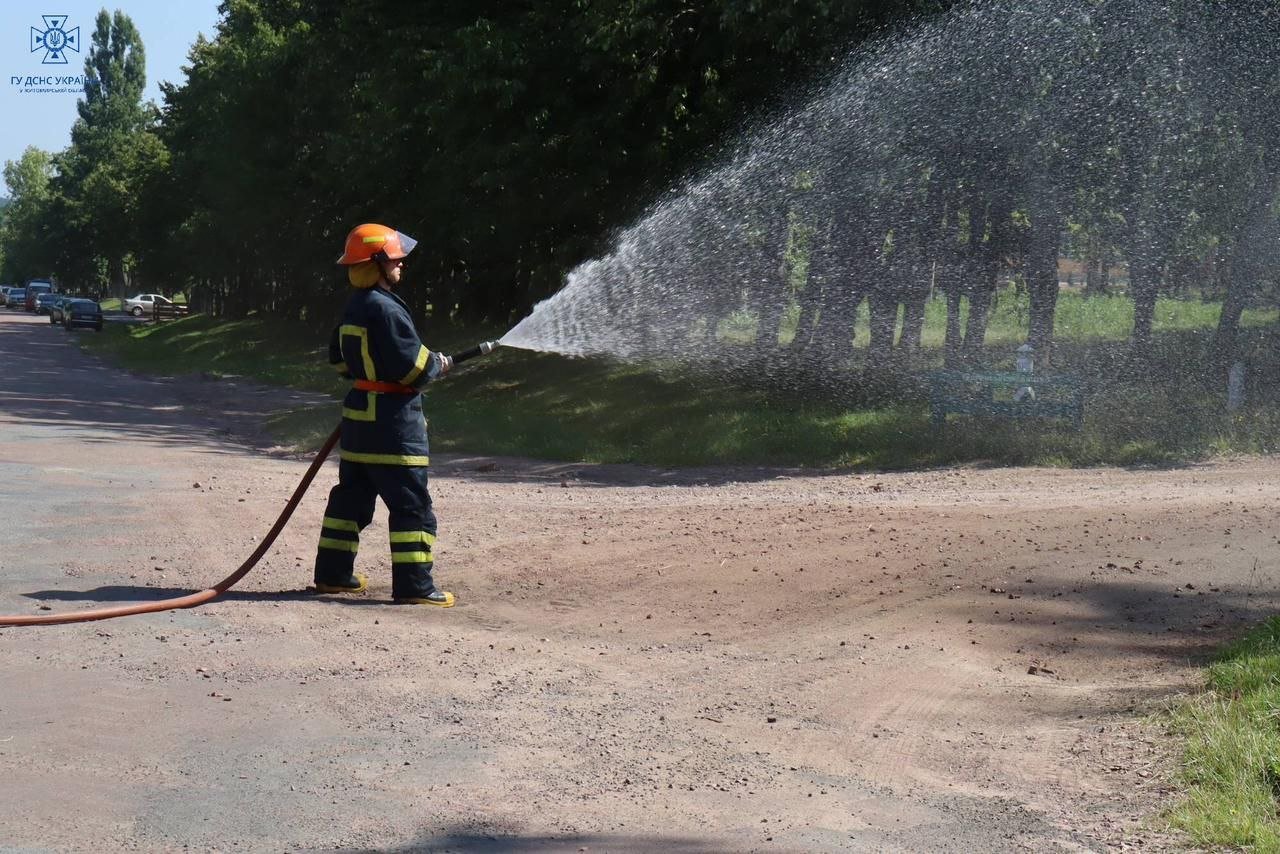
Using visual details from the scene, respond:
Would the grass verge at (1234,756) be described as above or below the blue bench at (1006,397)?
below

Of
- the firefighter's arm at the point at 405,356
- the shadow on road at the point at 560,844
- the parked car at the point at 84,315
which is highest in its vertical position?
the parked car at the point at 84,315

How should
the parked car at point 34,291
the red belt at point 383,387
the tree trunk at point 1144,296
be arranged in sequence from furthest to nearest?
the parked car at point 34,291
the tree trunk at point 1144,296
the red belt at point 383,387

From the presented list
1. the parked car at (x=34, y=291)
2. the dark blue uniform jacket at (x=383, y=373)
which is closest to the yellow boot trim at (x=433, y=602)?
the dark blue uniform jacket at (x=383, y=373)

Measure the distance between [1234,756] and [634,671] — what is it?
8.66 feet

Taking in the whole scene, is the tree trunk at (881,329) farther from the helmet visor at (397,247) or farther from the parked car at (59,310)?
the parked car at (59,310)

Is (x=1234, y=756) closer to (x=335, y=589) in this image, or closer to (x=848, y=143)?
(x=335, y=589)

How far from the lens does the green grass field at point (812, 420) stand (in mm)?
14758

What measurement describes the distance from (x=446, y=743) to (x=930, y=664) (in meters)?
2.55

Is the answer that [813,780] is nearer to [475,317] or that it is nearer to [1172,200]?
[1172,200]

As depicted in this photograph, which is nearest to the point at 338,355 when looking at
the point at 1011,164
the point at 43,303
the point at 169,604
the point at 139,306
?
the point at 169,604

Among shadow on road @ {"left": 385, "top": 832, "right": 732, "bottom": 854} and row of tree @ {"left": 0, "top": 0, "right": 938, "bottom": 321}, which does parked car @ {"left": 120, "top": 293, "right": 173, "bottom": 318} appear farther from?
shadow on road @ {"left": 385, "top": 832, "right": 732, "bottom": 854}

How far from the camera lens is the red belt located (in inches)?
299

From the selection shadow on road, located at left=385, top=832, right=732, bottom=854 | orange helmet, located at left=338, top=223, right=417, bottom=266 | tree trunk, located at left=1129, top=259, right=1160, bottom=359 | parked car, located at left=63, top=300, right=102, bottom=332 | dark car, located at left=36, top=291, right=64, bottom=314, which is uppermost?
dark car, located at left=36, top=291, right=64, bottom=314

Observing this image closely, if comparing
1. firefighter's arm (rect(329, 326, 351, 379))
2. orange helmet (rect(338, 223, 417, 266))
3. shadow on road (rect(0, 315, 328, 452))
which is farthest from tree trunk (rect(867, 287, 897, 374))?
orange helmet (rect(338, 223, 417, 266))
